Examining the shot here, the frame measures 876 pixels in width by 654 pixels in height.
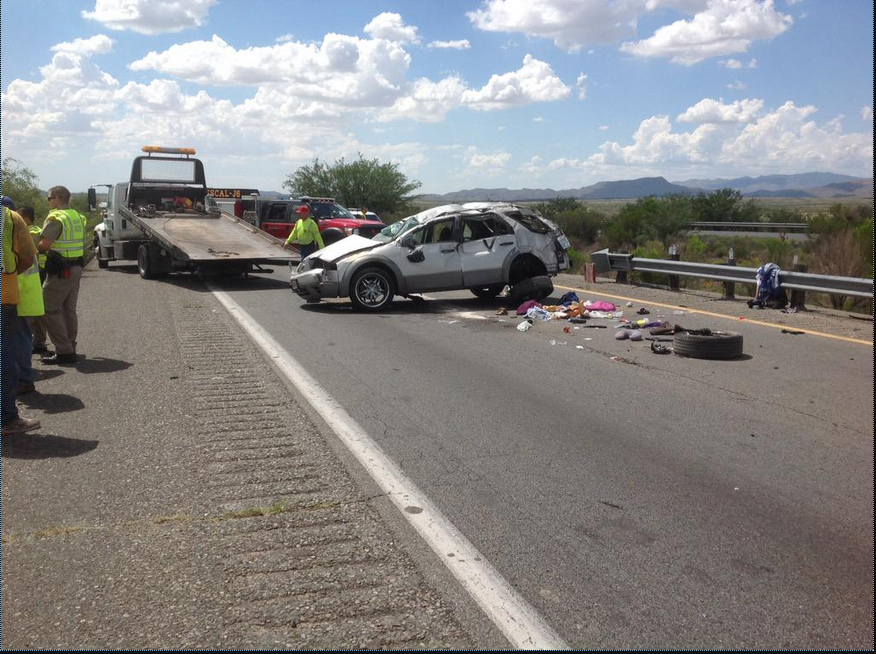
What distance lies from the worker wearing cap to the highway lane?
762 cm

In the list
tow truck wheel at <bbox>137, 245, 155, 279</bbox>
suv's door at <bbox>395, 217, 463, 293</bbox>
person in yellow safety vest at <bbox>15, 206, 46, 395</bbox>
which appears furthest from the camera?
tow truck wheel at <bbox>137, 245, 155, 279</bbox>

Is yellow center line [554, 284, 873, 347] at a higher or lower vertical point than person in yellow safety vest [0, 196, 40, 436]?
lower

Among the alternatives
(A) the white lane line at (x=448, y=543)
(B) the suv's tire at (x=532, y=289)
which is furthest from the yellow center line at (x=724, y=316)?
(A) the white lane line at (x=448, y=543)

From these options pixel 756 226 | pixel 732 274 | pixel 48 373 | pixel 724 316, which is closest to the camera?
pixel 48 373

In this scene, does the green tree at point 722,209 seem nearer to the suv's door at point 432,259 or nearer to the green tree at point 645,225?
the green tree at point 645,225

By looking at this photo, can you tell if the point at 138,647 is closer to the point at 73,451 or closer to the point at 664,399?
the point at 73,451

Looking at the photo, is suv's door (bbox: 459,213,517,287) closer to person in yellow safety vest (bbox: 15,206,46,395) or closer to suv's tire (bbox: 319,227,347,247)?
person in yellow safety vest (bbox: 15,206,46,395)

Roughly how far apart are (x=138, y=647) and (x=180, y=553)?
963mm

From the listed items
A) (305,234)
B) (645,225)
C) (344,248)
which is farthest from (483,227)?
(645,225)

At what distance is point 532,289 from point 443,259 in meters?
1.65

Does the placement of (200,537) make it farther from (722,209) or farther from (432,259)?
(722,209)

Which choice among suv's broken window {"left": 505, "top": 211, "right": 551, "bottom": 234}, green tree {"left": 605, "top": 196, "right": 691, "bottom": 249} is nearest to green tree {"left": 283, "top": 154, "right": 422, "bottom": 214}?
green tree {"left": 605, "top": 196, "right": 691, "bottom": 249}

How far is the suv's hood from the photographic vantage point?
15055 mm

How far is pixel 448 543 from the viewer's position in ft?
15.1
